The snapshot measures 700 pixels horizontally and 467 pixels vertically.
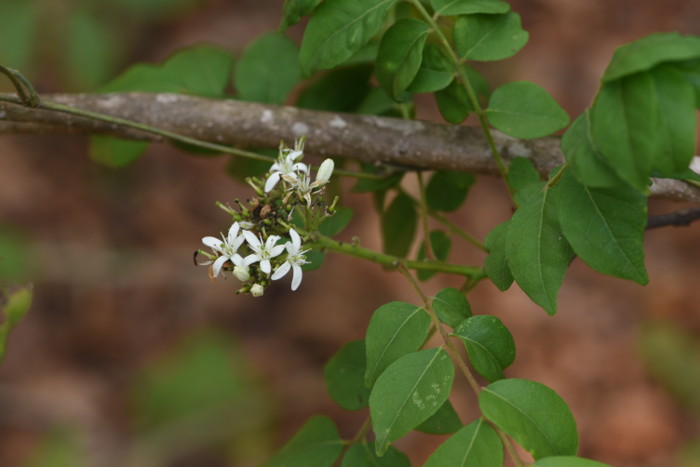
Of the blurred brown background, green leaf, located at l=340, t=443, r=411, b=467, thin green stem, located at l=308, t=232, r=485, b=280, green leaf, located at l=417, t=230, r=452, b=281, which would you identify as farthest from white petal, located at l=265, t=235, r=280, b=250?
the blurred brown background

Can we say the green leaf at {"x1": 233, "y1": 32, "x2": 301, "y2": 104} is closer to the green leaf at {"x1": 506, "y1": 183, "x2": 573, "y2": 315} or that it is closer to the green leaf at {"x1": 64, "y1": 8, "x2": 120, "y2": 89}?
the green leaf at {"x1": 506, "y1": 183, "x2": 573, "y2": 315}

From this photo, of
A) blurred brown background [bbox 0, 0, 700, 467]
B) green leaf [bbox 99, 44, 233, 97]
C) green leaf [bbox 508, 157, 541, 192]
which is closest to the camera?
green leaf [bbox 508, 157, 541, 192]

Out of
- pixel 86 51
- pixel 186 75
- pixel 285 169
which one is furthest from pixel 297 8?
pixel 86 51

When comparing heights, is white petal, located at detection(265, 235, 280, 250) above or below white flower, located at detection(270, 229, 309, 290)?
above

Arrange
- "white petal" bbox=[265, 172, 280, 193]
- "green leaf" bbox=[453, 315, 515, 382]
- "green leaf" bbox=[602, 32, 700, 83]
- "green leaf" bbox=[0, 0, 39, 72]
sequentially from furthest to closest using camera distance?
"green leaf" bbox=[0, 0, 39, 72] → "white petal" bbox=[265, 172, 280, 193] → "green leaf" bbox=[453, 315, 515, 382] → "green leaf" bbox=[602, 32, 700, 83]

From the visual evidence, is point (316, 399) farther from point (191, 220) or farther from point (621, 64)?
point (621, 64)

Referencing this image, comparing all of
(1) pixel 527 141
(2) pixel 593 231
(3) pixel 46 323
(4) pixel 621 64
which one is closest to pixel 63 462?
(3) pixel 46 323

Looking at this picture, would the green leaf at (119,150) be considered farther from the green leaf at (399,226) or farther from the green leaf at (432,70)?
the green leaf at (432,70)
